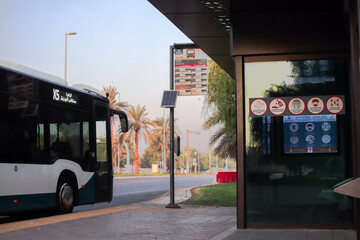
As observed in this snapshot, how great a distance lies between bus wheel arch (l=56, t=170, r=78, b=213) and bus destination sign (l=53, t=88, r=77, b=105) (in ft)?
5.79

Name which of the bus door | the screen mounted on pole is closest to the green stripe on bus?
the bus door

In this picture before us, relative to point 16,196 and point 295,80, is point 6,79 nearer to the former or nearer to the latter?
point 16,196

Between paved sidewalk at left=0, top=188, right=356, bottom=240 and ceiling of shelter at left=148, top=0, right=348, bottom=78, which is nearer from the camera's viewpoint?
paved sidewalk at left=0, top=188, right=356, bottom=240

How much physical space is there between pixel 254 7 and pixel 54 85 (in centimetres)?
574

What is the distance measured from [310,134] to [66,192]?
20.7 ft

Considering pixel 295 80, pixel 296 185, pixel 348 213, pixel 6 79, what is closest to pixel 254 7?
pixel 295 80

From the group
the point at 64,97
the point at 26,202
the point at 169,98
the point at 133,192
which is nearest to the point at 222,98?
the point at 133,192

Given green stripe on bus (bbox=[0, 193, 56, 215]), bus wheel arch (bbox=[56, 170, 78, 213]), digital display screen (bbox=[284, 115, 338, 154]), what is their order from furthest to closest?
bus wheel arch (bbox=[56, 170, 78, 213]), green stripe on bus (bbox=[0, 193, 56, 215]), digital display screen (bbox=[284, 115, 338, 154])

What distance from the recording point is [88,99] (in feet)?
45.9

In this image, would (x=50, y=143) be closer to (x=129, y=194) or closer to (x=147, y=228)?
(x=147, y=228)

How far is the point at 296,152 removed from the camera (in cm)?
904

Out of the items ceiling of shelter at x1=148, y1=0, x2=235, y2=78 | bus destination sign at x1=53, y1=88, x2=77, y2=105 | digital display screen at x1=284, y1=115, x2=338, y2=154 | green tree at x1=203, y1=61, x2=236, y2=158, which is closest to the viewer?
ceiling of shelter at x1=148, y1=0, x2=235, y2=78

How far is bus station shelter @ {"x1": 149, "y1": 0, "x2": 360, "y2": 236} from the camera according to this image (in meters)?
8.91

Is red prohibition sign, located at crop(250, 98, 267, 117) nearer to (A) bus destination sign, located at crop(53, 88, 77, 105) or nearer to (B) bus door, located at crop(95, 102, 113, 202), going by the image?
(A) bus destination sign, located at crop(53, 88, 77, 105)
